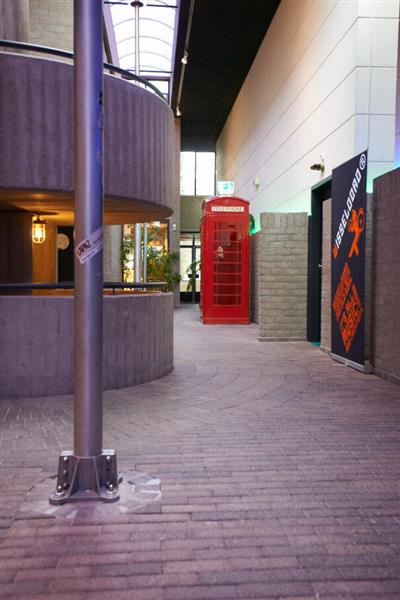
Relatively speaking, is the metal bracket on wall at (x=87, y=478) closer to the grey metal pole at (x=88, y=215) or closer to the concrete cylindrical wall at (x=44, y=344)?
the grey metal pole at (x=88, y=215)

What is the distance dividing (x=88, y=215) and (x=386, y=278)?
4710 millimetres

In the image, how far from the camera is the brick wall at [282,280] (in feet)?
35.2

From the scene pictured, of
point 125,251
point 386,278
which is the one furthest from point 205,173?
point 386,278

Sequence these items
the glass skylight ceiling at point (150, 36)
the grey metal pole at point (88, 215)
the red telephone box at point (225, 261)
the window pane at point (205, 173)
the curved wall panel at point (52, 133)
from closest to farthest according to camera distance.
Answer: the grey metal pole at point (88, 215) < the curved wall panel at point (52, 133) < the red telephone box at point (225, 261) < the glass skylight ceiling at point (150, 36) < the window pane at point (205, 173)

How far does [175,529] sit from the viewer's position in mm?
2727

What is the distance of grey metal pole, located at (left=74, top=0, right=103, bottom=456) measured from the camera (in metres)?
2.98

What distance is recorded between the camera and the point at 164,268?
20.3 metres

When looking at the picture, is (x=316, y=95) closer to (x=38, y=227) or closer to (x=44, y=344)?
(x=38, y=227)

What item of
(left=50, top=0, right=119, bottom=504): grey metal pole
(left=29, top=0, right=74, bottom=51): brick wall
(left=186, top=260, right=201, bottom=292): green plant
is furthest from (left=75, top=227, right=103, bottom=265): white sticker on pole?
(left=186, top=260, right=201, bottom=292): green plant

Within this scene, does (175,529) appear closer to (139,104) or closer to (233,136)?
(139,104)

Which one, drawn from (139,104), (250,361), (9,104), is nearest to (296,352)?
(250,361)

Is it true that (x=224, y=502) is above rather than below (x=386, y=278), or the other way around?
below

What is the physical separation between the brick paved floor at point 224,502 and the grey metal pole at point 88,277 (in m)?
0.30

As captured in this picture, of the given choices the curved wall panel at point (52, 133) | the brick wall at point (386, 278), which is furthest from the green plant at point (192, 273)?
the curved wall panel at point (52, 133)
